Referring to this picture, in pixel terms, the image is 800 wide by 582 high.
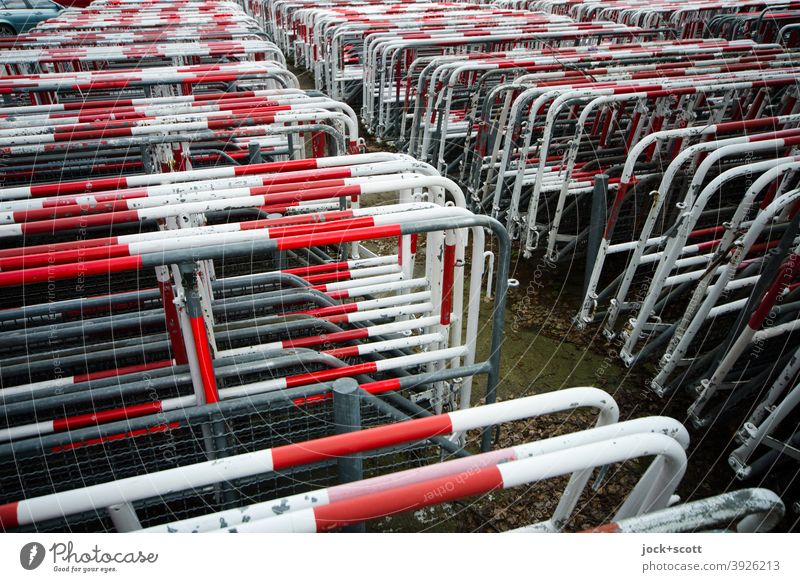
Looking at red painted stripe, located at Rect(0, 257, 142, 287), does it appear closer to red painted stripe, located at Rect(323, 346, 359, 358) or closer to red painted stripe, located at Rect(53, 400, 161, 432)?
red painted stripe, located at Rect(53, 400, 161, 432)

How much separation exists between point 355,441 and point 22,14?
1387 cm

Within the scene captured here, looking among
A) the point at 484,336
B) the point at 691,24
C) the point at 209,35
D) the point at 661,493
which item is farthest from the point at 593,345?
the point at 691,24

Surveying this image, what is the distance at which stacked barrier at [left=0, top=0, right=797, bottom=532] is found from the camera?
51.2 inches

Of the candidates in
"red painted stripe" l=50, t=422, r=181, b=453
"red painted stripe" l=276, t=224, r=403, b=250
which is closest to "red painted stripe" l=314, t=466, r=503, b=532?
"red painted stripe" l=276, t=224, r=403, b=250

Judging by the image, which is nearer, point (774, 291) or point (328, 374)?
point (328, 374)

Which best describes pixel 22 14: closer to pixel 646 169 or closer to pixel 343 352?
pixel 343 352

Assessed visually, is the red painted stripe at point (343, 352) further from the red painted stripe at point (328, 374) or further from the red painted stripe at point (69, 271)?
the red painted stripe at point (69, 271)

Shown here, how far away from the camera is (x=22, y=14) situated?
35.4 ft

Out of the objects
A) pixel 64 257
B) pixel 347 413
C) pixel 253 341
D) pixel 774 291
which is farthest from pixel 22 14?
pixel 774 291

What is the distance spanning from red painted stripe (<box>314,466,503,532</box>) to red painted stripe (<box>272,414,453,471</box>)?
138 mm

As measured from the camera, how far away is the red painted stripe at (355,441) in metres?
1.29

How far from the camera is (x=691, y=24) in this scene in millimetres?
→ 9781

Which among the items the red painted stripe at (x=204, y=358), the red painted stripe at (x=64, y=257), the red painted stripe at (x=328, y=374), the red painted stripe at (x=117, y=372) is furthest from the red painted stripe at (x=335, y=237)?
the red painted stripe at (x=117, y=372)

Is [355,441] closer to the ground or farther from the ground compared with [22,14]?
closer to the ground
